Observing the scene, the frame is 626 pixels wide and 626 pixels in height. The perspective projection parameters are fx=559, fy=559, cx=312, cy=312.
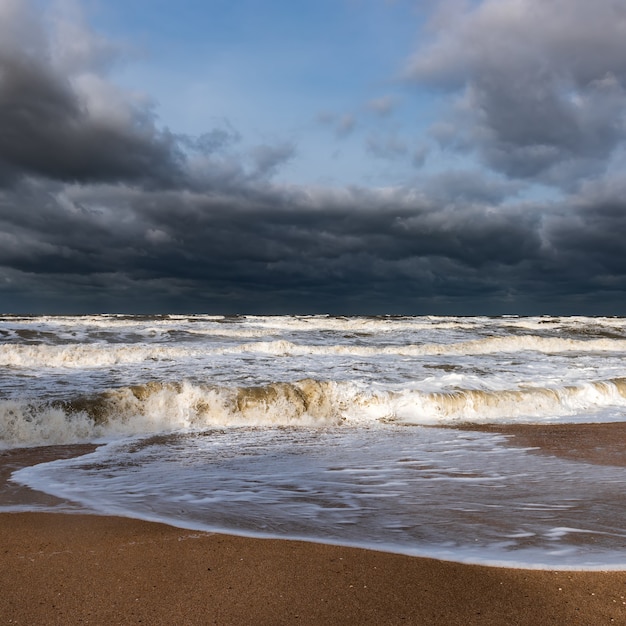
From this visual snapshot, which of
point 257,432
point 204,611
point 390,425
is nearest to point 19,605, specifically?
point 204,611

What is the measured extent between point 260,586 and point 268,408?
337 inches

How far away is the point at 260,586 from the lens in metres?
3.38

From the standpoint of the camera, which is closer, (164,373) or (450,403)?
(450,403)

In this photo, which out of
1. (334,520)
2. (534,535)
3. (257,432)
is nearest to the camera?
(534,535)

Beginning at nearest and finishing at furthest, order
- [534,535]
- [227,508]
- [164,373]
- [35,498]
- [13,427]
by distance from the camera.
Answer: [534,535]
[227,508]
[35,498]
[13,427]
[164,373]

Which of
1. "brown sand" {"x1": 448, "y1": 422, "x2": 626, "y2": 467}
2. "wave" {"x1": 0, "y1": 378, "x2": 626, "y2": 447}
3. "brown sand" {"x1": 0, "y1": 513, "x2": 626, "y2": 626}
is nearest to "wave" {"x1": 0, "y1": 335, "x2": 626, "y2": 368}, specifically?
"wave" {"x1": 0, "y1": 378, "x2": 626, "y2": 447}

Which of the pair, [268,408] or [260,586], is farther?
[268,408]

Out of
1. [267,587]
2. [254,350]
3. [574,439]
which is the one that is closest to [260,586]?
[267,587]

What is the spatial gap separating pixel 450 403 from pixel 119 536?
9.11 metres

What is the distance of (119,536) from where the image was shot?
4.31 meters

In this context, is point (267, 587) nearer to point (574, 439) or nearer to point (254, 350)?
point (574, 439)

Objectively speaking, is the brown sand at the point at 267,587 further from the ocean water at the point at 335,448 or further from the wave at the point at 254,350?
the wave at the point at 254,350

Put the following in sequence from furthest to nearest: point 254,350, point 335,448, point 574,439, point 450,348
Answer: point 450,348 → point 254,350 → point 574,439 → point 335,448

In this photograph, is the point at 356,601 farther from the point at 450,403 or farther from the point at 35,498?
the point at 450,403
